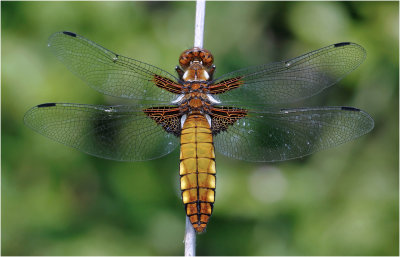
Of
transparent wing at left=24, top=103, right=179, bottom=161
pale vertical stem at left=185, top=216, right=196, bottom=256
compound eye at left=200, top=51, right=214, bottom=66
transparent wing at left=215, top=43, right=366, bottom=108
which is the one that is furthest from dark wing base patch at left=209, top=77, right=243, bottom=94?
pale vertical stem at left=185, top=216, right=196, bottom=256

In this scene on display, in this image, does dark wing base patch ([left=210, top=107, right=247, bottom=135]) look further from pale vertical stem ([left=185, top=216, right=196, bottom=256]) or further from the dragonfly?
pale vertical stem ([left=185, top=216, right=196, bottom=256])

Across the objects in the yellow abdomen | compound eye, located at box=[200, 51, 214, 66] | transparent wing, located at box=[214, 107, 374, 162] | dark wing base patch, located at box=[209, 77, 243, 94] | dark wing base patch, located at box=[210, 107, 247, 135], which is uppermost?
compound eye, located at box=[200, 51, 214, 66]

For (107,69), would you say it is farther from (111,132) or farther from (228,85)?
(228,85)

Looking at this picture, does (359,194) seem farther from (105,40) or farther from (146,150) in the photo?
(105,40)

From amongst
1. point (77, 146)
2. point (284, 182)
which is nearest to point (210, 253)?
point (284, 182)

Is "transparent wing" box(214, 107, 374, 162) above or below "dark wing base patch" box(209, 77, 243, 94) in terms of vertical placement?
below

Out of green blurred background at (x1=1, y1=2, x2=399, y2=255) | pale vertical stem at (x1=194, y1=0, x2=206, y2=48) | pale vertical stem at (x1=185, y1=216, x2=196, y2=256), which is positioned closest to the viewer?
pale vertical stem at (x1=185, y1=216, x2=196, y2=256)

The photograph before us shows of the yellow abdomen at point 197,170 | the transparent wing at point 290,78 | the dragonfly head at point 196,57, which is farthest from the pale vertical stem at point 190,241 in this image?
the dragonfly head at point 196,57
